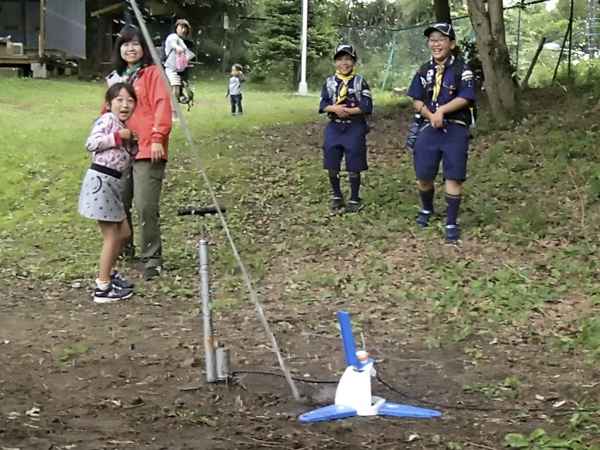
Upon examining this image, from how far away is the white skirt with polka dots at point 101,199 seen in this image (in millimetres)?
5145

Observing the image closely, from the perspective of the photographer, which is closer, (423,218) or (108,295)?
(108,295)

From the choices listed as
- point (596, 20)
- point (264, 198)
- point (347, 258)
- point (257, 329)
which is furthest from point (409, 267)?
point (596, 20)

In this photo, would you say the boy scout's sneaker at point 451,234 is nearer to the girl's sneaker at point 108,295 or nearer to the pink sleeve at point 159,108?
the pink sleeve at point 159,108

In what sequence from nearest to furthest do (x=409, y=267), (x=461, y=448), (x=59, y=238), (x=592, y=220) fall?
(x=461, y=448) < (x=409, y=267) < (x=592, y=220) < (x=59, y=238)

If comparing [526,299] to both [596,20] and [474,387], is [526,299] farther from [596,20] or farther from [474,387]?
[596,20]

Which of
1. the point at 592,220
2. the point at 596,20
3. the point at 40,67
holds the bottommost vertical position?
the point at 592,220

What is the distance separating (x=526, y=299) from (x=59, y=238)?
4308 millimetres

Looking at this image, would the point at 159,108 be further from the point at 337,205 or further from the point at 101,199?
the point at 337,205

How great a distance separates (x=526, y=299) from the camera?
16.5 ft

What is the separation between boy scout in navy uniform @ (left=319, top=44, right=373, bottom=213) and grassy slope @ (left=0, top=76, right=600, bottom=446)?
1.76 ft

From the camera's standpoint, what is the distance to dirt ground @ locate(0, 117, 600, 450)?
10.4 ft

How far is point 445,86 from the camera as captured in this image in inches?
243

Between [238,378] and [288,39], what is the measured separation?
2148cm

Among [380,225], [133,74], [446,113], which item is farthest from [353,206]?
[133,74]
